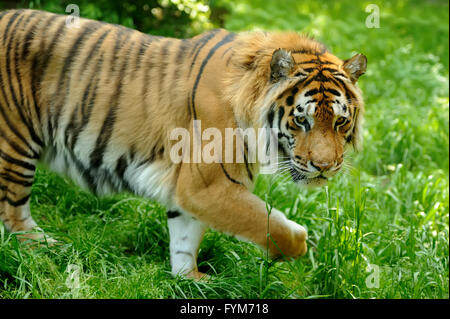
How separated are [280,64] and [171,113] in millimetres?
820

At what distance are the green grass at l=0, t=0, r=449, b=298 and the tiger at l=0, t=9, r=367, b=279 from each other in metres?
0.27

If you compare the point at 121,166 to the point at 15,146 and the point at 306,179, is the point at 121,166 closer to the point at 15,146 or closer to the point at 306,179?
the point at 15,146

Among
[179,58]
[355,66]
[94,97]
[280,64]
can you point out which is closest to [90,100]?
[94,97]

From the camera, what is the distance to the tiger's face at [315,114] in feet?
11.0

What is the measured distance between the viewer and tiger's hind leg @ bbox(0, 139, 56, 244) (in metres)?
3.99

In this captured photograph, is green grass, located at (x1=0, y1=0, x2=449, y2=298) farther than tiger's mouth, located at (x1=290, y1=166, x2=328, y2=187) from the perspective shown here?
Yes

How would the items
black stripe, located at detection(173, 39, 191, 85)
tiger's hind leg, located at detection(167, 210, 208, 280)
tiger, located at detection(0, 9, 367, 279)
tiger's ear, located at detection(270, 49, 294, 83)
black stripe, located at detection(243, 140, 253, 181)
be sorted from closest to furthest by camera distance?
1. tiger's ear, located at detection(270, 49, 294, 83)
2. tiger, located at detection(0, 9, 367, 279)
3. black stripe, located at detection(243, 140, 253, 181)
4. black stripe, located at detection(173, 39, 191, 85)
5. tiger's hind leg, located at detection(167, 210, 208, 280)

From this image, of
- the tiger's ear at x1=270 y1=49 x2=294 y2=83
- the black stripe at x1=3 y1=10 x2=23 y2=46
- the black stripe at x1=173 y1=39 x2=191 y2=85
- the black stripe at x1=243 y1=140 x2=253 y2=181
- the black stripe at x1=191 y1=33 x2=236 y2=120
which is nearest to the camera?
the tiger's ear at x1=270 y1=49 x2=294 y2=83

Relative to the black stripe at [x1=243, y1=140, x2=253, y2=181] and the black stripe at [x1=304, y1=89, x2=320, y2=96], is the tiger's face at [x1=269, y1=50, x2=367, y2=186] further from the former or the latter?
the black stripe at [x1=243, y1=140, x2=253, y2=181]

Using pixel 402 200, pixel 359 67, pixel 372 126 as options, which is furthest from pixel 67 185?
pixel 372 126

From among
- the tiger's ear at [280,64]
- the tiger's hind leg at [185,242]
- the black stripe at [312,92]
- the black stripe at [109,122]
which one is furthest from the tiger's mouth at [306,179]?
the black stripe at [109,122]

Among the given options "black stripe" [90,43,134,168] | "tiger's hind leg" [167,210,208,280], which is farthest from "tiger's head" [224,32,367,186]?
"tiger's hind leg" [167,210,208,280]

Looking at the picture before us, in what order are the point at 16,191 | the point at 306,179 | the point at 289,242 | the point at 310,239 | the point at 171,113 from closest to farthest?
1. the point at 306,179
2. the point at 289,242
3. the point at 171,113
4. the point at 16,191
5. the point at 310,239

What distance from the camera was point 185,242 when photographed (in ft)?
13.2
